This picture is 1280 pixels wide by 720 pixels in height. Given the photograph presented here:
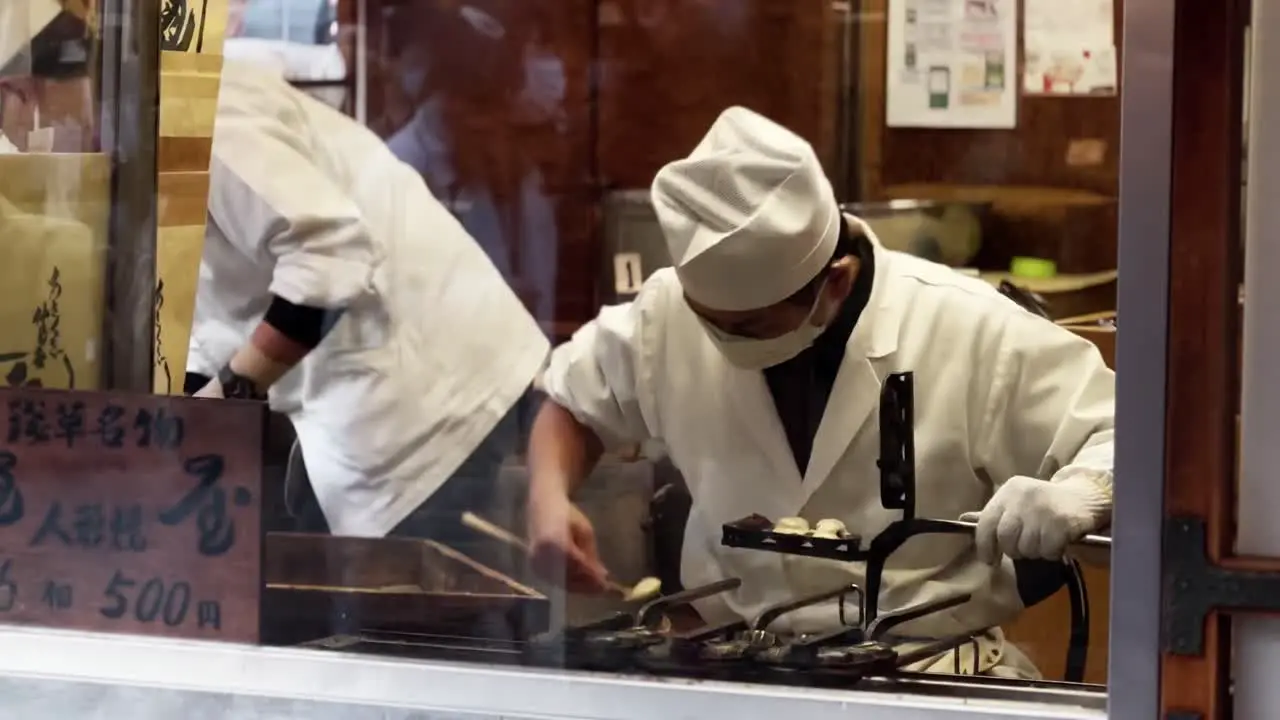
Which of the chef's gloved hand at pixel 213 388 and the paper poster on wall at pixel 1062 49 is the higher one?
the paper poster on wall at pixel 1062 49

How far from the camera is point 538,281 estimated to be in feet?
7.20

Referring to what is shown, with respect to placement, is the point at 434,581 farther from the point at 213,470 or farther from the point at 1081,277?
the point at 1081,277

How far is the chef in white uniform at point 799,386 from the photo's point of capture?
1.32m

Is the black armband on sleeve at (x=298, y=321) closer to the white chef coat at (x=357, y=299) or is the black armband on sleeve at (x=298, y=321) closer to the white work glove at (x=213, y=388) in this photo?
the white chef coat at (x=357, y=299)

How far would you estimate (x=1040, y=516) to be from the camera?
108 cm

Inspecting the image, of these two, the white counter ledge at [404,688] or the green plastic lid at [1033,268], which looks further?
the green plastic lid at [1033,268]

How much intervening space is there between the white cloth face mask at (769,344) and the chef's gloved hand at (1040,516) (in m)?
0.28

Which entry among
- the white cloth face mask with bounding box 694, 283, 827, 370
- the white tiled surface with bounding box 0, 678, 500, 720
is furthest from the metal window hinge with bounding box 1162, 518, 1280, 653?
the white cloth face mask with bounding box 694, 283, 827, 370

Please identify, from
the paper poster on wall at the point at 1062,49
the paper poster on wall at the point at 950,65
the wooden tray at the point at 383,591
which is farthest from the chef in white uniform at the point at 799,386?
the paper poster on wall at the point at 950,65

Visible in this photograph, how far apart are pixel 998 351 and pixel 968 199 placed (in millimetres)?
864

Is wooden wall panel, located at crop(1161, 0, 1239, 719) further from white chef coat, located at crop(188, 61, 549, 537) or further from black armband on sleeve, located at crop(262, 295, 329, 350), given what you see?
black armband on sleeve, located at crop(262, 295, 329, 350)

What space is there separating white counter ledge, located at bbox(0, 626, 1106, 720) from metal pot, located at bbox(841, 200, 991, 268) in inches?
44.4

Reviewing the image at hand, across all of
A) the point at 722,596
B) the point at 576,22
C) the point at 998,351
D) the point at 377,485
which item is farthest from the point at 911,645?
the point at 576,22

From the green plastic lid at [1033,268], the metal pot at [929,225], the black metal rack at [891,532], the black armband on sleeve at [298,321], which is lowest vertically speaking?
the black metal rack at [891,532]
